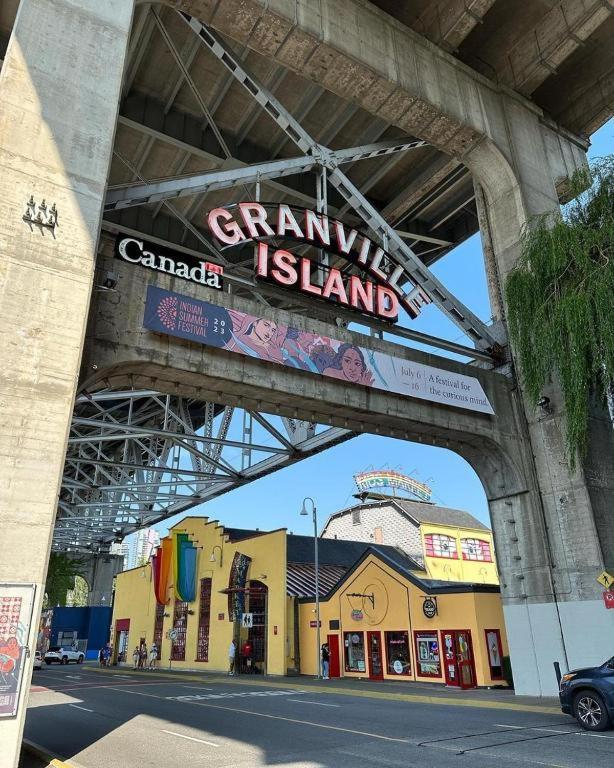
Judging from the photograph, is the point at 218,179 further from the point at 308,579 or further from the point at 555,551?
the point at 308,579

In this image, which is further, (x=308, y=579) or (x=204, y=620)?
(x=204, y=620)

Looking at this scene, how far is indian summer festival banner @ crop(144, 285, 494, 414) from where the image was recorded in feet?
49.0

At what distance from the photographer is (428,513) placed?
51688 millimetres

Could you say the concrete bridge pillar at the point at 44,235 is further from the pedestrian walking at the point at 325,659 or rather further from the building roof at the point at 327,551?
the building roof at the point at 327,551

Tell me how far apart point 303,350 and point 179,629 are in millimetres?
30978

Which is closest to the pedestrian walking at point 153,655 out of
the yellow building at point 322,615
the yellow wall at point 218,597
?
the yellow wall at point 218,597

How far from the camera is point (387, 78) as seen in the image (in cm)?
2075

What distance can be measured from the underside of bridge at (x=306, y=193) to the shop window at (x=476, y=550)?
24050 millimetres

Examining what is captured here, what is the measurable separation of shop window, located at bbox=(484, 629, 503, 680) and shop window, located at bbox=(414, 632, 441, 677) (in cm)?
225

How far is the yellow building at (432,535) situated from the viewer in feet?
151

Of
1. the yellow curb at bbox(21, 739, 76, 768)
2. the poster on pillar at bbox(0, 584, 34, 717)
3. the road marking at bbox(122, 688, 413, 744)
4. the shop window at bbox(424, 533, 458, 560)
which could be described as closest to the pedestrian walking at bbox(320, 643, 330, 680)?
the road marking at bbox(122, 688, 413, 744)

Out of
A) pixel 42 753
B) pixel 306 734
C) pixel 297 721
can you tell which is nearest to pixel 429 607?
pixel 297 721

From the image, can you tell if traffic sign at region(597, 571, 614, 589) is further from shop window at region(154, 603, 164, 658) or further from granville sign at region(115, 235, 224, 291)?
shop window at region(154, 603, 164, 658)

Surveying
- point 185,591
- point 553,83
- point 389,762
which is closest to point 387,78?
point 553,83
